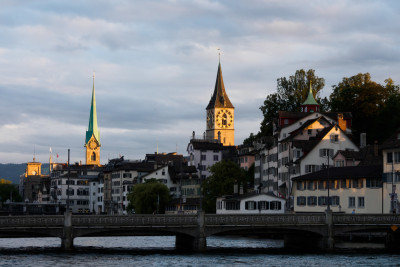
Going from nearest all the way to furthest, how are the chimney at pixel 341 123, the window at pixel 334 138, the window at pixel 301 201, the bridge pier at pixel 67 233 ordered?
the bridge pier at pixel 67 233, the window at pixel 301 201, the window at pixel 334 138, the chimney at pixel 341 123

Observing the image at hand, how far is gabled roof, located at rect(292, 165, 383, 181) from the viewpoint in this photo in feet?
344

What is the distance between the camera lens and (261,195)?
416 feet

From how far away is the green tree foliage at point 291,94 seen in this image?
6786 inches

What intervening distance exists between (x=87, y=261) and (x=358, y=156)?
5943cm

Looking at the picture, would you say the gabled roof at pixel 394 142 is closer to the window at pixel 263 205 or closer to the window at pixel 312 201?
the window at pixel 312 201

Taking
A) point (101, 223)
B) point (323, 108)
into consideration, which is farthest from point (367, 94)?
point (101, 223)

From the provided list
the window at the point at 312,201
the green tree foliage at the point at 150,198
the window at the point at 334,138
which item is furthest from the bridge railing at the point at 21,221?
the green tree foliage at the point at 150,198

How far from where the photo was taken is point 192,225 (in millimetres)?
82938

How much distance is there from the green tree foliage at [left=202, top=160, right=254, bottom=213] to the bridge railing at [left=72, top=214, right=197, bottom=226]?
60.8m

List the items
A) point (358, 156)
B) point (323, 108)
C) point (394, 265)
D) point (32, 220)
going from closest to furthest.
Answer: point (394, 265) → point (32, 220) → point (358, 156) → point (323, 108)

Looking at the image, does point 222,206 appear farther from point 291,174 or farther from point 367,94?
point 367,94

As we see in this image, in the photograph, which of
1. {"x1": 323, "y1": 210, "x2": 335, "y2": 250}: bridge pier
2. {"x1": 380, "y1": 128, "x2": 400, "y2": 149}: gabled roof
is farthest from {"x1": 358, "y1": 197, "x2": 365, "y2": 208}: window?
{"x1": 323, "y1": 210, "x2": 335, "y2": 250}: bridge pier

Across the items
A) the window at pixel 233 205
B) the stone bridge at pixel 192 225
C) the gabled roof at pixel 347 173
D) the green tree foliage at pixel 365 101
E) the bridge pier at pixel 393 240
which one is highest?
the green tree foliage at pixel 365 101

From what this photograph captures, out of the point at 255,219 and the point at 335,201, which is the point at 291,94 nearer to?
the point at 335,201
